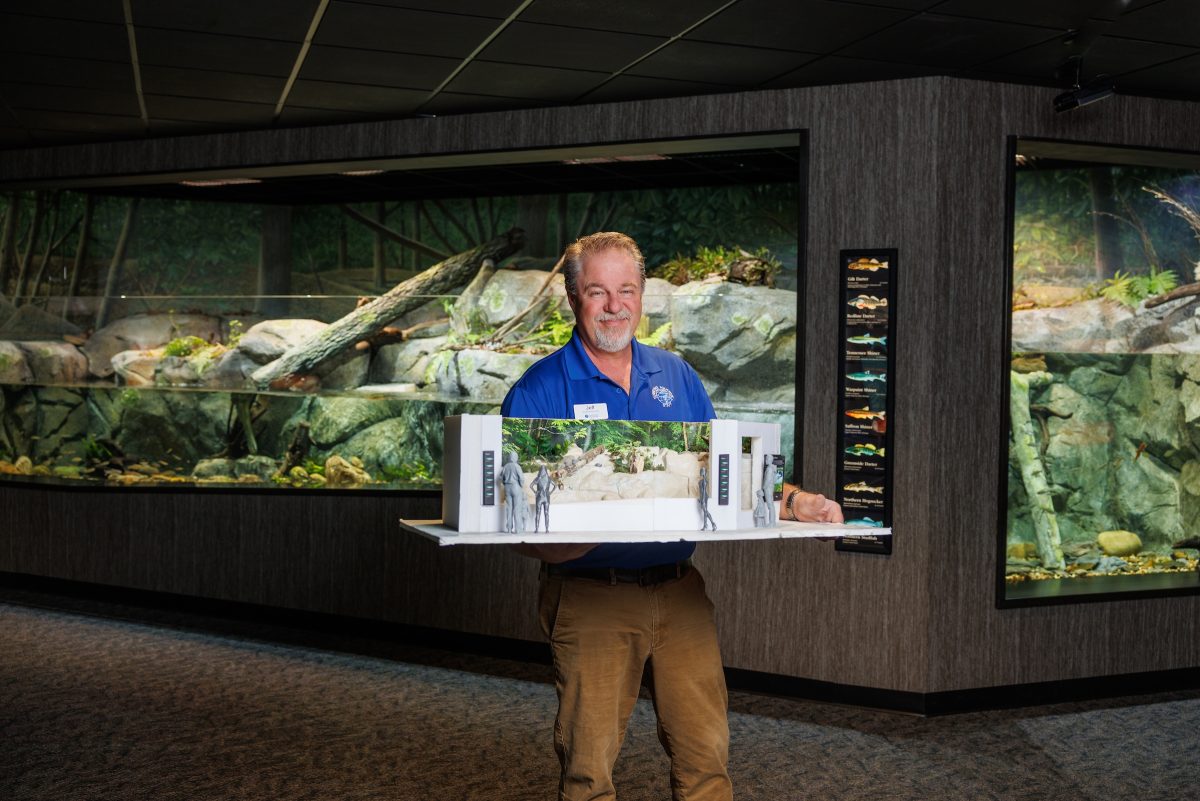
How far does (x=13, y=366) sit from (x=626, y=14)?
15.9 ft

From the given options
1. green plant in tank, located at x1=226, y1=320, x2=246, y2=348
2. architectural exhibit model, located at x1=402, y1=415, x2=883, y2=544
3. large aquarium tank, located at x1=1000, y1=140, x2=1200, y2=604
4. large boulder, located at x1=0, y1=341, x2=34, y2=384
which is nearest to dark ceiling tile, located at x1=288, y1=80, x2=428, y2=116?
green plant in tank, located at x1=226, y1=320, x2=246, y2=348

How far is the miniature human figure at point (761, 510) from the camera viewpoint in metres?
2.49

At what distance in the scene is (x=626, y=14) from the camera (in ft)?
13.9

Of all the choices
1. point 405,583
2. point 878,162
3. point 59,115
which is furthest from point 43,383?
point 878,162

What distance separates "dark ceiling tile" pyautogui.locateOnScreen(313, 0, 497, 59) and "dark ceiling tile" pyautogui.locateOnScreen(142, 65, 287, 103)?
82 cm

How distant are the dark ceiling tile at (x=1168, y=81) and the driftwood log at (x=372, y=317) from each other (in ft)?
10.1

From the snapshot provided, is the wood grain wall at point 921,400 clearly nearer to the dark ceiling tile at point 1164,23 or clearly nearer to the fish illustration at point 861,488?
the fish illustration at point 861,488

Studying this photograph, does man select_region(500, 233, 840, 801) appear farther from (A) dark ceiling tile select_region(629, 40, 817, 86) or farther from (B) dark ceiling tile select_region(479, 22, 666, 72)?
(A) dark ceiling tile select_region(629, 40, 817, 86)

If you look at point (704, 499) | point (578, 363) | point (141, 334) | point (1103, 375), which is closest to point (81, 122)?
point (141, 334)

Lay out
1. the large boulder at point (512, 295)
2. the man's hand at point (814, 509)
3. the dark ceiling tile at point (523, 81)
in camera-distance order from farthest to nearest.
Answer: the large boulder at point (512, 295) < the dark ceiling tile at point (523, 81) < the man's hand at point (814, 509)

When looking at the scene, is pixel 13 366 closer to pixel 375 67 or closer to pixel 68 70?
pixel 68 70

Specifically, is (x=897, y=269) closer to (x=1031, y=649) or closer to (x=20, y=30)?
(x=1031, y=649)

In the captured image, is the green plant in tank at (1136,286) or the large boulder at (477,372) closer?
the green plant in tank at (1136,286)

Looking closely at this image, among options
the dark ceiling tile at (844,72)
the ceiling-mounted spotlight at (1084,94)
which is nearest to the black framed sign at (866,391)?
the dark ceiling tile at (844,72)
